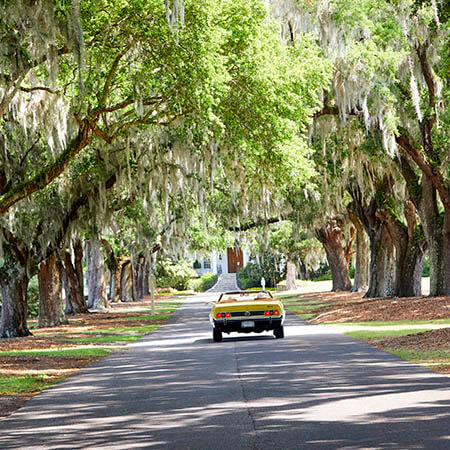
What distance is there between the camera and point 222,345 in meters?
19.0

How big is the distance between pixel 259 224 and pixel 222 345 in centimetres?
2315

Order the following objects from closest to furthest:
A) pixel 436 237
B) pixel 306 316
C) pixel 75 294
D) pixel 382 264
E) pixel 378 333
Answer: pixel 378 333, pixel 436 237, pixel 306 316, pixel 382 264, pixel 75 294

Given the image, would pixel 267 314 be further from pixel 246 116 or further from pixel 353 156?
pixel 353 156

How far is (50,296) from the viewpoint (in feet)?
103

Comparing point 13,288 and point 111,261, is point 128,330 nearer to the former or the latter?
point 13,288

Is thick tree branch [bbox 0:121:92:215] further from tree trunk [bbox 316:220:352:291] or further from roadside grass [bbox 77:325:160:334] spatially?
tree trunk [bbox 316:220:352:291]

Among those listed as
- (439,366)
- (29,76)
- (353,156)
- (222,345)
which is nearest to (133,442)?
(439,366)

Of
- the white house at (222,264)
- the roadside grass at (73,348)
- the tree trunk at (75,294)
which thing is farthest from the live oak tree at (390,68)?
the white house at (222,264)

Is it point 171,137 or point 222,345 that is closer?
point 222,345

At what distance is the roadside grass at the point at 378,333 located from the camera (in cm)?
1955

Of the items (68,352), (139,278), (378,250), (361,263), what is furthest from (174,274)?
(68,352)

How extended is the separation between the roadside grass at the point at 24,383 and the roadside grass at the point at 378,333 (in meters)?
7.97

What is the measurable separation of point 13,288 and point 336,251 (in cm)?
2813

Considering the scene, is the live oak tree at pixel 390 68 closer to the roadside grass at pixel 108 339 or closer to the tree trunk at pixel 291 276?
the roadside grass at pixel 108 339
